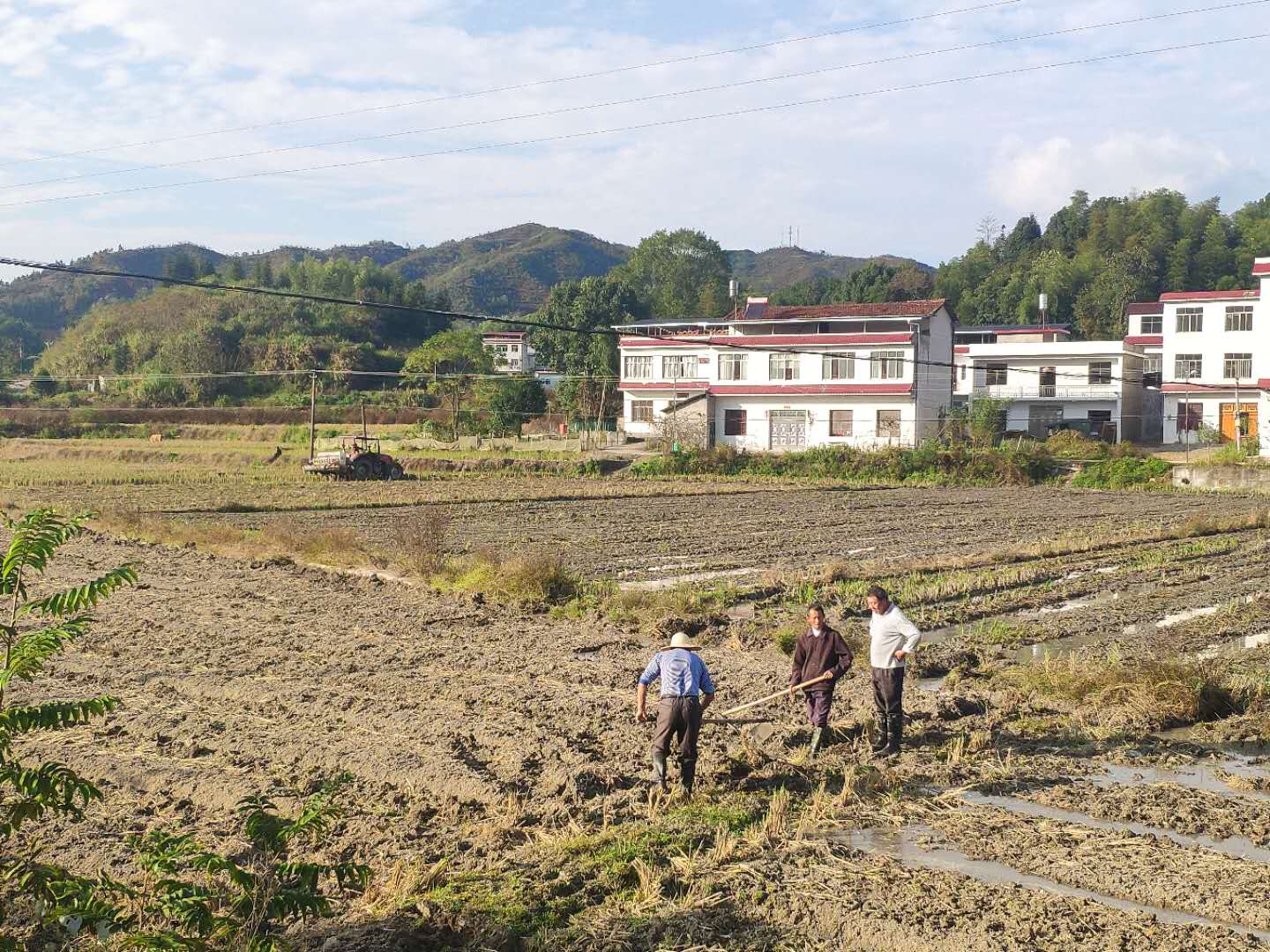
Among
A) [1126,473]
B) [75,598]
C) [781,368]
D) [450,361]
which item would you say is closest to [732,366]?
[781,368]

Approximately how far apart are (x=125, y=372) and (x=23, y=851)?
97777mm

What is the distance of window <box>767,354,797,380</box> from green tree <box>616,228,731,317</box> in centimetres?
7379

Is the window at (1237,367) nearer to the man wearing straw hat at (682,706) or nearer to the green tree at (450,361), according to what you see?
the green tree at (450,361)

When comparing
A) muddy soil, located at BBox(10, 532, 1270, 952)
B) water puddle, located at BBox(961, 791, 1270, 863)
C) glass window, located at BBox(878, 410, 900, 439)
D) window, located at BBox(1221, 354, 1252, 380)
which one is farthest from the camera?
glass window, located at BBox(878, 410, 900, 439)

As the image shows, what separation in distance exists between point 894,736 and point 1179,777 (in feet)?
8.36

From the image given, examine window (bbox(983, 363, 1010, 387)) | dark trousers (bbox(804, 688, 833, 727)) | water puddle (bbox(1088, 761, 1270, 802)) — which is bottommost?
water puddle (bbox(1088, 761, 1270, 802))

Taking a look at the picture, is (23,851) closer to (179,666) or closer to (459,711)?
(459,711)

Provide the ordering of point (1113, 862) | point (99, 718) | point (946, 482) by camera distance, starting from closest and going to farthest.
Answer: point (1113, 862) < point (99, 718) < point (946, 482)

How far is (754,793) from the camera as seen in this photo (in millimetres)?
10023

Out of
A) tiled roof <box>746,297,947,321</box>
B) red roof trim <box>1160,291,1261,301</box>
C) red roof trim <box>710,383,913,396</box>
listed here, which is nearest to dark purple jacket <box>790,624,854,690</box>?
red roof trim <box>710,383,913,396</box>

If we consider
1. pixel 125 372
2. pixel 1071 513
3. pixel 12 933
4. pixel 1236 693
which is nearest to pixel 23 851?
pixel 12 933

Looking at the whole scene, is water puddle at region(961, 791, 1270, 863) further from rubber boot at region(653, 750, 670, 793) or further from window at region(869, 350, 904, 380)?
window at region(869, 350, 904, 380)

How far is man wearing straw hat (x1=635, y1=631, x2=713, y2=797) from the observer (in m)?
9.90

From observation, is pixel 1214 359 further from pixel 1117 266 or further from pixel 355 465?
pixel 1117 266
